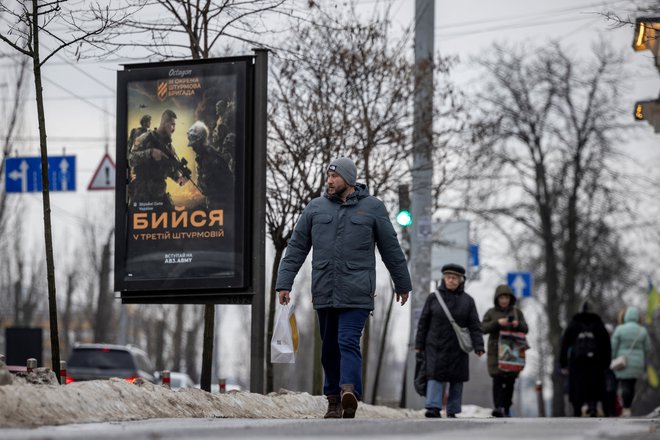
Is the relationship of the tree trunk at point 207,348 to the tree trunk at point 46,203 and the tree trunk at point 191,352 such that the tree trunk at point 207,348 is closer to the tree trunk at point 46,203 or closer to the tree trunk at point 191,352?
the tree trunk at point 46,203

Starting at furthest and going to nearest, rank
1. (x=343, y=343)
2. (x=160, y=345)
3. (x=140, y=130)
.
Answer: (x=160, y=345) < (x=140, y=130) < (x=343, y=343)

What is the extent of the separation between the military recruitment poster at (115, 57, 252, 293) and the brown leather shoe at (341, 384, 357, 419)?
9.06 ft

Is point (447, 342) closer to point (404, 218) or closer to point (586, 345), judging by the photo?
point (586, 345)

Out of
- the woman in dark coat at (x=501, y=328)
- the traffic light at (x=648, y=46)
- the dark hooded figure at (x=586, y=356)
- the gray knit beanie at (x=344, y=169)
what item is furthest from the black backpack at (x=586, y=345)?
the gray knit beanie at (x=344, y=169)

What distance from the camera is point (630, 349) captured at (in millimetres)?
22109

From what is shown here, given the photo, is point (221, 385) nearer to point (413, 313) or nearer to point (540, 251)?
point (413, 313)

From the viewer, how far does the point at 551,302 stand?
42031mm

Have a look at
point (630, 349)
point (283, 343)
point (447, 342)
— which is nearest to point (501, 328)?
point (447, 342)

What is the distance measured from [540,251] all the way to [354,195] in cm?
3315

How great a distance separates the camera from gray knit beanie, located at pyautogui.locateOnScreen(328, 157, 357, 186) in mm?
11359

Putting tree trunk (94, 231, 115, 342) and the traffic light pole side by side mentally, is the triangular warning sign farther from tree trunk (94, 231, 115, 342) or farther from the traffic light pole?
tree trunk (94, 231, 115, 342)

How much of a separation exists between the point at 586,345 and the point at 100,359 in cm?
1044

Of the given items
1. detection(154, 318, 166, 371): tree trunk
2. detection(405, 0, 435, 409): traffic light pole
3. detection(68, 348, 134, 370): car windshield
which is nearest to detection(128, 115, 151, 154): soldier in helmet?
detection(405, 0, 435, 409): traffic light pole

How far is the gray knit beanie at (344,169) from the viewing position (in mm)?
11359
